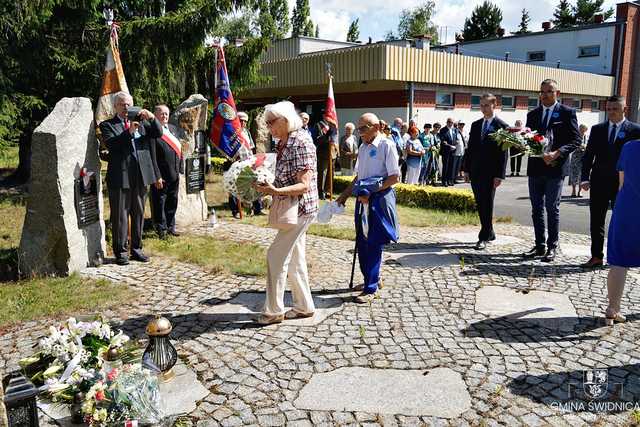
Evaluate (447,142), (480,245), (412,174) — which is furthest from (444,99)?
(480,245)

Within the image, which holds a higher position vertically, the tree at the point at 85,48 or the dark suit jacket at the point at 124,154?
the tree at the point at 85,48

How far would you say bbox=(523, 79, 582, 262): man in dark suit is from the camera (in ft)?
22.0

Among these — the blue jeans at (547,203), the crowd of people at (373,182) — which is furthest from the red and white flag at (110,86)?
the blue jeans at (547,203)

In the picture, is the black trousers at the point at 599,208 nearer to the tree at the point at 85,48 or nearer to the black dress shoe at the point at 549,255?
the black dress shoe at the point at 549,255

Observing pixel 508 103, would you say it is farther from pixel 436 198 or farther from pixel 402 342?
pixel 402 342

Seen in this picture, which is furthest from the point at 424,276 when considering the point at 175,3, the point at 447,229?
the point at 175,3

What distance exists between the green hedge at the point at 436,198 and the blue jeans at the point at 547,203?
3607 millimetres

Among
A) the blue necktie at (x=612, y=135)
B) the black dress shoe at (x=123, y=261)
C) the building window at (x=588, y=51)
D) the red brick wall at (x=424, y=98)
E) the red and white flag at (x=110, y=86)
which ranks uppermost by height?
the building window at (x=588, y=51)

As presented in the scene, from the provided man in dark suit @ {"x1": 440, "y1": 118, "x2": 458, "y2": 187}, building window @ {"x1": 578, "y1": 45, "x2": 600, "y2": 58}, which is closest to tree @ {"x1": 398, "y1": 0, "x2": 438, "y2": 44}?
building window @ {"x1": 578, "y1": 45, "x2": 600, "y2": 58}

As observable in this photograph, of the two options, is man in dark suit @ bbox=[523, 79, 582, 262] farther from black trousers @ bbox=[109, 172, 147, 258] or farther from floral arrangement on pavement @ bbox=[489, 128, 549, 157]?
black trousers @ bbox=[109, 172, 147, 258]

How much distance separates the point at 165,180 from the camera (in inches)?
316

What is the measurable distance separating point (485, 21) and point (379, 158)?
178 feet

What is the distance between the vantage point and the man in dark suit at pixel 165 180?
7895 millimetres

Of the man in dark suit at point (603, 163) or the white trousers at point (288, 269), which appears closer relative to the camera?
the white trousers at point (288, 269)
